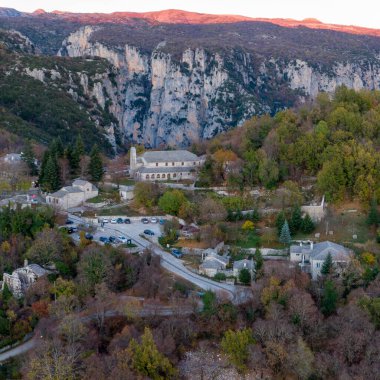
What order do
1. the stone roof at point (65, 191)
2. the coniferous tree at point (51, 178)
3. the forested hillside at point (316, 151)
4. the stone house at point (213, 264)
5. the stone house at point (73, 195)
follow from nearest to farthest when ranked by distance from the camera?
the stone house at point (213, 264) → the forested hillside at point (316, 151) → the stone house at point (73, 195) → the stone roof at point (65, 191) → the coniferous tree at point (51, 178)

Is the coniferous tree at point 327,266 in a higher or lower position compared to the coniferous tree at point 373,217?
lower

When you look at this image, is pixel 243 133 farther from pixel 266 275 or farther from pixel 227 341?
pixel 227 341

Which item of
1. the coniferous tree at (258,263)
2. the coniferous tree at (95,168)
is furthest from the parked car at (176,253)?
the coniferous tree at (95,168)

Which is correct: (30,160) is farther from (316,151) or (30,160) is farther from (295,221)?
(295,221)

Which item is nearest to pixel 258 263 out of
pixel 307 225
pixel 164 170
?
pixel 307 225

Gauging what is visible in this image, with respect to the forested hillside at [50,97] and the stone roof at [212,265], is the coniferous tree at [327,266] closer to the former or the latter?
the stone roof at [212,265]

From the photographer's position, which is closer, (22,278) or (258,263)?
(258,263)

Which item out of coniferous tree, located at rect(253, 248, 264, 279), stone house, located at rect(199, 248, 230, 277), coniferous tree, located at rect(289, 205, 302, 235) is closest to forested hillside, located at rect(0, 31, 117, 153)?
coniferous tree, located at rect(289, 205, 302, 235)
